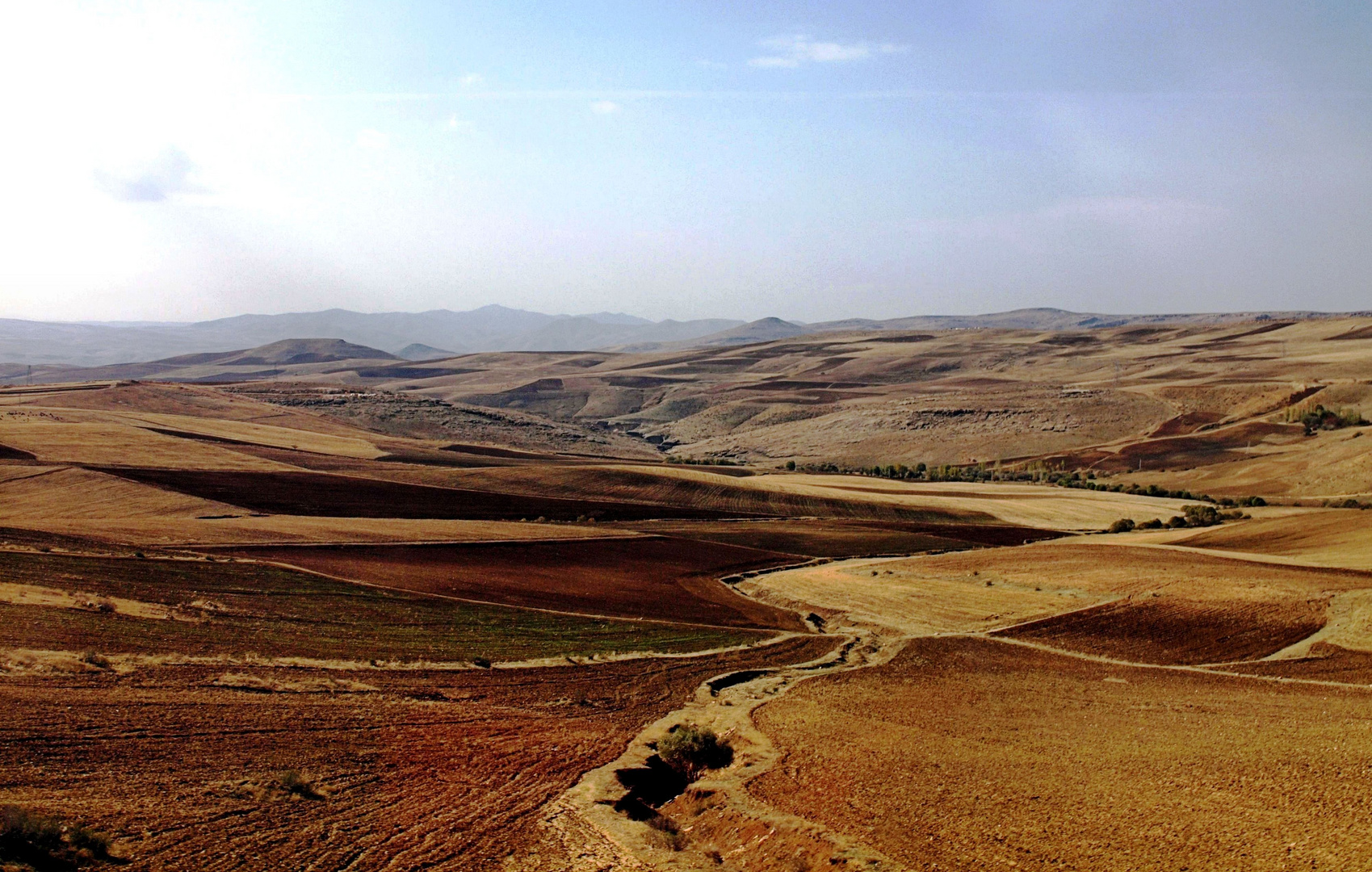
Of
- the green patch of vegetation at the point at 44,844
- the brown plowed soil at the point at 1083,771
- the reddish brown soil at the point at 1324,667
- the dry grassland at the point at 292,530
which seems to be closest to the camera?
the green patch of vegetation at the point at 44,844

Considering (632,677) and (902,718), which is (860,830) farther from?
(632,677)

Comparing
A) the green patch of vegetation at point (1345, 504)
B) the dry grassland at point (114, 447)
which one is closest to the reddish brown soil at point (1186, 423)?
the green patch of vegetation at point (1345, 504)

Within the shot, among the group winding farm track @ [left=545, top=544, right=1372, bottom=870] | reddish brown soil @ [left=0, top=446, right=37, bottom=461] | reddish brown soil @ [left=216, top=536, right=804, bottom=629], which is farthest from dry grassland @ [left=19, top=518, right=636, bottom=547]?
winding farm track @ [left=545, top=544, right=1372, bottom=870]

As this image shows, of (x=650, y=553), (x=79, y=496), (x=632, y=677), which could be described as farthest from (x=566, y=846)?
(x=79, y=496)

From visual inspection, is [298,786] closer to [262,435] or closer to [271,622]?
[271,622]

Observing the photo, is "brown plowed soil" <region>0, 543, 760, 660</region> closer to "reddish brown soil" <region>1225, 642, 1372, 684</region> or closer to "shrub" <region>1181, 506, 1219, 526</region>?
"reddish brown soil" <region>1225, 642, 1372, 684</region>

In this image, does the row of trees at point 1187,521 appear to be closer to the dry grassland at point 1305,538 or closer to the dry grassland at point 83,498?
the dry grassland at point 1305,538
